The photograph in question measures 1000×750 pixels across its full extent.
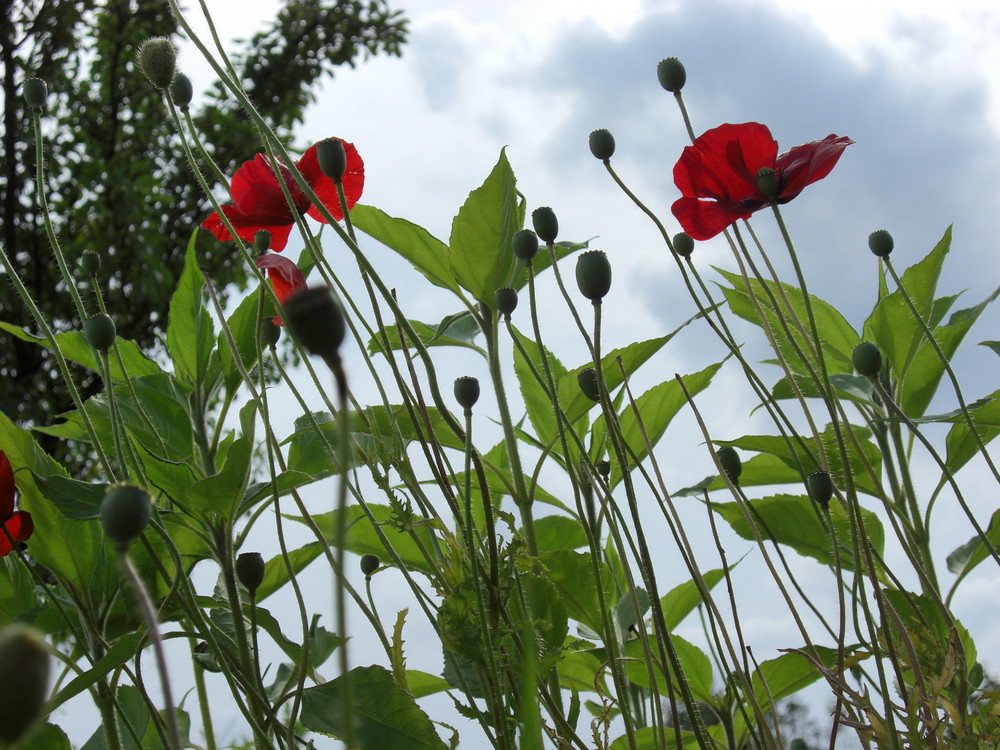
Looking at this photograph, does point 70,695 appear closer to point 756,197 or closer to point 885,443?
point 756,197

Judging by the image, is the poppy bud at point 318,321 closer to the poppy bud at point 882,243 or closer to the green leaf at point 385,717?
the green leaf at point 385,717

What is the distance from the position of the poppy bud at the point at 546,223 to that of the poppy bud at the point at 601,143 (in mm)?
129

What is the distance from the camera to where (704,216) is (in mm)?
876

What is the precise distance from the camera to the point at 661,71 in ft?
2.69

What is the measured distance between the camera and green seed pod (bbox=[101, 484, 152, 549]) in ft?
1.06

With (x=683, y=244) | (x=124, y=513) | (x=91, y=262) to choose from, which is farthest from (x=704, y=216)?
(x=124, y=513)

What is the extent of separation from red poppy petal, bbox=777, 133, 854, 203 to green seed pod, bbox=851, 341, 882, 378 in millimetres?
204

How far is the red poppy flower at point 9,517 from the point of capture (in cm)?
72

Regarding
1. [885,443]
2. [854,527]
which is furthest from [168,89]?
[885,443]

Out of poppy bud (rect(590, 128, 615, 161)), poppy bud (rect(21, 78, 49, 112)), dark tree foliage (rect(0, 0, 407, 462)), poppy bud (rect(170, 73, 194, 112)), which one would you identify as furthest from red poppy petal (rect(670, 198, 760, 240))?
dark tree foliage (rect(0, 0, 407, 462))

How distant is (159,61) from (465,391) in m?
0.33

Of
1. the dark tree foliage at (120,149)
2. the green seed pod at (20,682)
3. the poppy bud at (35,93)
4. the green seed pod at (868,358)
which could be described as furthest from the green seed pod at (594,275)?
the dark tree foliage at (120,149)

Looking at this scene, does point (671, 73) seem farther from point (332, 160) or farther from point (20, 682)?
point (20, 682)

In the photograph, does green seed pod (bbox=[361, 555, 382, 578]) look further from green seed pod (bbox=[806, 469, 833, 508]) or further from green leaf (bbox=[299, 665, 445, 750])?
green seed pod (bbox=[806, 469, 833, 508])
